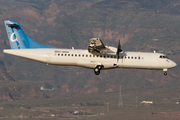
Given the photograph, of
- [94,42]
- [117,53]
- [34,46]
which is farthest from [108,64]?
[34,46]

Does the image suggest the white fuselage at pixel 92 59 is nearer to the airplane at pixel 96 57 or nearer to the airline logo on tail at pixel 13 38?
the airplane at pixel 96 57

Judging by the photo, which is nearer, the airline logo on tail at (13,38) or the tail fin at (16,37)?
the tail fin at (16,37)

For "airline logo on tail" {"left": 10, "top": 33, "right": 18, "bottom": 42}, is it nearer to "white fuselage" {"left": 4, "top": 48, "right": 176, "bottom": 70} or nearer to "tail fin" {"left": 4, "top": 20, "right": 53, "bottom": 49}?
"tail fin" {"left": 4, "top": 20, "right": 53, "bottom": 49}

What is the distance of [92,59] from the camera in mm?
74250

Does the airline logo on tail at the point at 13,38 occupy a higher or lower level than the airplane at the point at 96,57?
higher

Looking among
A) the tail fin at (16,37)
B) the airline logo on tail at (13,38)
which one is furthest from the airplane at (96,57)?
the airline logo on tail at (13,38)

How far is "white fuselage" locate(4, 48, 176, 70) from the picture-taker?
7425 centimetres

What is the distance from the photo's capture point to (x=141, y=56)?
75.5 m

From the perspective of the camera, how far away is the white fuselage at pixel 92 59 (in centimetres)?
7425

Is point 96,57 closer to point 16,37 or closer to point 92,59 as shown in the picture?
point 92,59

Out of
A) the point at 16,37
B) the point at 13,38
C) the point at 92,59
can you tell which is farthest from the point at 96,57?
the point at 13,38

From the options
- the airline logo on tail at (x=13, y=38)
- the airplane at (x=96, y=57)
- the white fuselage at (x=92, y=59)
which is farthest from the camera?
the airline logo on tail at (x=13, y=38)

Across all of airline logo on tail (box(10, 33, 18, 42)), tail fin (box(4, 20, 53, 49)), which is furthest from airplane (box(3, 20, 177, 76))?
airline logo on tail (box(10, 33, 18, 42))

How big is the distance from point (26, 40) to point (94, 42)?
17.4 meters
